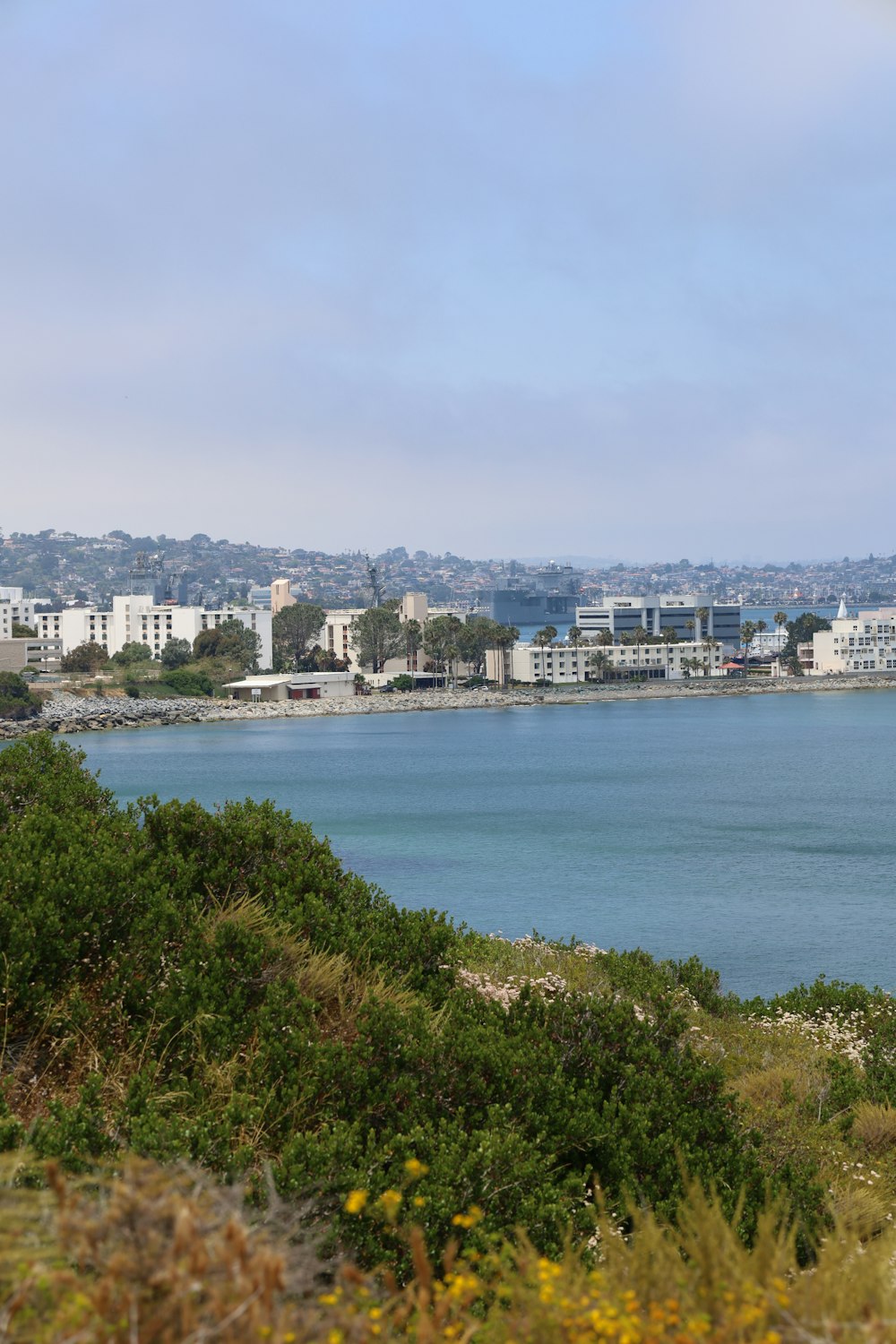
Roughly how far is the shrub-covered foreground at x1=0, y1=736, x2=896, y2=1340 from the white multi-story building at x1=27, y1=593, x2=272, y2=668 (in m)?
110

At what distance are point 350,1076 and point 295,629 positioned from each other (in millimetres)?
125583

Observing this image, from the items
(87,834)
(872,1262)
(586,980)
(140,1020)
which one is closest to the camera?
(872,1262)

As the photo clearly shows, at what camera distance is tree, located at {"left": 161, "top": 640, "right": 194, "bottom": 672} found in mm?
107688

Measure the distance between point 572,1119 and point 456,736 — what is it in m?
69.5

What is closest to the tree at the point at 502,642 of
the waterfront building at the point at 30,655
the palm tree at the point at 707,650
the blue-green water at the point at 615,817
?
the palm tree at the point at 707,650

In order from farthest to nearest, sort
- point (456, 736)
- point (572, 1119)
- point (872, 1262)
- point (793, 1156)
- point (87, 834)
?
point (456, 736) < point (87, 834) < point (793, 1156) < point (572, 1119) < point (872, 1262)

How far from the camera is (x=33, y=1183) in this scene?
14.5 feet

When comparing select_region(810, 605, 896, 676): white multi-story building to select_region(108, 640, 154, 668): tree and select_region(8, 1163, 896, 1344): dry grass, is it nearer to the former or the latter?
select_region(108, 640, 154, 668): tree

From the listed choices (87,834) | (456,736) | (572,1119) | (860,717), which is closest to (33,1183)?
(572,1119)

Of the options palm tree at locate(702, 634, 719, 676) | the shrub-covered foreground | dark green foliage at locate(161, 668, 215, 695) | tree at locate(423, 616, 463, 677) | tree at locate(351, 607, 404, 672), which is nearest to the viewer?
the shrub-covered foreground

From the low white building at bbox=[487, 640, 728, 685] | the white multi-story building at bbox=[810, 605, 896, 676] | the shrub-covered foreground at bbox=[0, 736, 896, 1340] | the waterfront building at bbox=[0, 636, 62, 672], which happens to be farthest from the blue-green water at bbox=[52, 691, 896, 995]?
the white multi-story building at bbox=[810, 605, 896, 676]

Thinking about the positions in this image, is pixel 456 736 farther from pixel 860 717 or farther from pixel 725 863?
pixel 725 863

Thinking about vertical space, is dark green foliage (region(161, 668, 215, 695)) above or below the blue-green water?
above

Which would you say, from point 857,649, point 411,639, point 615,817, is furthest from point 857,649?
point 615,817
